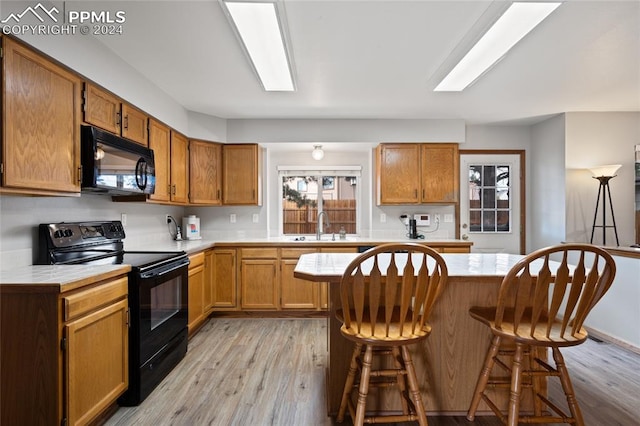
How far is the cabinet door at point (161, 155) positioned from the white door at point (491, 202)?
360 cm

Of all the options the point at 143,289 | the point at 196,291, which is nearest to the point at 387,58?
the point at 143,289

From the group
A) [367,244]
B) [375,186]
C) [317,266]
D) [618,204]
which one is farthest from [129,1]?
[618,204]

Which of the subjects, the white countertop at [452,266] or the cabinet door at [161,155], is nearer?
the white countertop at [452,266]

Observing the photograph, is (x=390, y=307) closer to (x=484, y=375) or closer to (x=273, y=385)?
(x=484, y=375)

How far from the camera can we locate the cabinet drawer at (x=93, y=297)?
5.27 ft

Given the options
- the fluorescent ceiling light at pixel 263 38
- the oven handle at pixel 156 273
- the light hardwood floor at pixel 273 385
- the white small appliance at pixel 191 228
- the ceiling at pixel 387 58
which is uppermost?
the ceiling at pixel 387 58

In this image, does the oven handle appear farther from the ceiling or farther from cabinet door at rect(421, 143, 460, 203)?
cabinet door at rect(421, 143, 460, 203)

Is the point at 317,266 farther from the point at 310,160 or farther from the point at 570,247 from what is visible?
the point at 310,160

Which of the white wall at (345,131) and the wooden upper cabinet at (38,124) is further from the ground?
the white wall at (345,131)

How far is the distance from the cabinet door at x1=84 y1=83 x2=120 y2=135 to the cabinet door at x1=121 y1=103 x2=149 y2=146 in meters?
0.09

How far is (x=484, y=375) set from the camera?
5.99 ft

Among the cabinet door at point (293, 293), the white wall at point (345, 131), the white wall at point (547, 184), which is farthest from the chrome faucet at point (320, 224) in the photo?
the white wall at point (547, 184)

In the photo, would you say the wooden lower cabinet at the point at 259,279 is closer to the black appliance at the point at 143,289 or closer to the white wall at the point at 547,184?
the black appliance at the point at 143,289

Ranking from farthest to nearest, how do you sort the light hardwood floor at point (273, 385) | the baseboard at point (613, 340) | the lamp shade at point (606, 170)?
the lamp shade at point (606, 170) → the baseboard at point (613, 340) → the light hardwood floor at point (273, 385)
